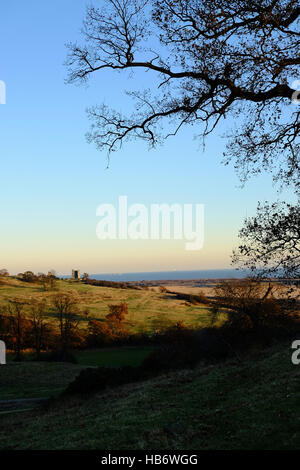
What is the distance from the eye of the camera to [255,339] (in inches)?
1021

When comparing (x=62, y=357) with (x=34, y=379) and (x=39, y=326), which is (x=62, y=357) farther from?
(x=34, y=379)

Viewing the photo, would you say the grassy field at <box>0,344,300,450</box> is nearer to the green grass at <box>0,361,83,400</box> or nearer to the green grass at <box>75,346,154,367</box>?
the green grass at <box>0,361,83,400</box>

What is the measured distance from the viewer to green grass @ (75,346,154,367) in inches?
1892

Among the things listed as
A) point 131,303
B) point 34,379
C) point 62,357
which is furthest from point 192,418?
point 131,303

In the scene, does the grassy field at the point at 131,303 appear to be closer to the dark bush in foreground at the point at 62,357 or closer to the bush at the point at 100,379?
the dark bush in foreground at the point at 62,357

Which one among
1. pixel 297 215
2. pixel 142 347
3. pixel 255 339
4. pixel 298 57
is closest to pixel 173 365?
pixel 255 339

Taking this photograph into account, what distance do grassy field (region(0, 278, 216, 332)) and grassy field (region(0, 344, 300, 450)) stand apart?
4566 centimetres

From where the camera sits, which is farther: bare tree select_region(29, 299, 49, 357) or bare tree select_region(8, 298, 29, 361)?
bare tree select_region(29, 299, 49, 357)

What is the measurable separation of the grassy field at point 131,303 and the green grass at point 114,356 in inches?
277

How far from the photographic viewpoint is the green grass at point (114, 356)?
48.1 meters

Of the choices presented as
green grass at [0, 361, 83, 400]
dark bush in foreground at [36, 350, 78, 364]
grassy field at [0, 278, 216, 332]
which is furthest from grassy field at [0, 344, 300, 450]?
grassy field at [0, 278, 216, 332]

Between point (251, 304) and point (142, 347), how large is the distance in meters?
31.7

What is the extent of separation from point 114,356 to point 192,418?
145 feet

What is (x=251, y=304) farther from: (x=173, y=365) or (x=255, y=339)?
(x=173, y=365)
